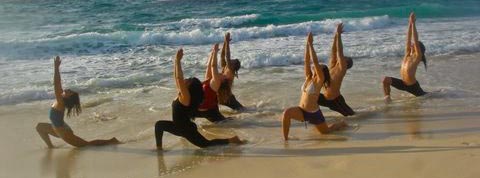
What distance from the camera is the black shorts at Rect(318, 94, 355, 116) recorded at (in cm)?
857

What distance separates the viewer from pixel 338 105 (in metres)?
→ 8.59

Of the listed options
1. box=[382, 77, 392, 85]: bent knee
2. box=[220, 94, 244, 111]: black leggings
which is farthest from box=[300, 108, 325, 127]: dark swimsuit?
box=[382, 77, 392, 85]: bent knee

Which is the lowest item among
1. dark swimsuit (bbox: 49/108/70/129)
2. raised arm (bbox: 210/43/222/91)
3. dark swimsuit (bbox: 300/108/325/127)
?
dark swimsuit (bbox: 300/108/325/127)

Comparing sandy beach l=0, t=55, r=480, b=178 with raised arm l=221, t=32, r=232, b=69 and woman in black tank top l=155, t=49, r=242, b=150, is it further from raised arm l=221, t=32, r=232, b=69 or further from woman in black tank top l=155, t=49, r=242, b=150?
raised arm l=221, t=32, r=232, b=69

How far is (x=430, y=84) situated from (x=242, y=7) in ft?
58.4

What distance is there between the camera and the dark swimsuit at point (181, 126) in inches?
274

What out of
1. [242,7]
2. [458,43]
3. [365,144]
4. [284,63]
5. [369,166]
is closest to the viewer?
[369,166]

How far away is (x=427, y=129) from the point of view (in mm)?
7680

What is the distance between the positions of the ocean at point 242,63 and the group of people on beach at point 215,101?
194 mm

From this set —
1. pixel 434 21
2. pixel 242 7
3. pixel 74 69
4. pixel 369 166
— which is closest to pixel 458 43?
pixel 434 21

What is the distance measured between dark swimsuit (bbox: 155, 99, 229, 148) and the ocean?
0.96 feet

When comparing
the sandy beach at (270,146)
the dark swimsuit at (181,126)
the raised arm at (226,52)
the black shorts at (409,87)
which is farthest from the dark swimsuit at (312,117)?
the black shorts at (409,87)

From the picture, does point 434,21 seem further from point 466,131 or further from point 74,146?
point 74,146

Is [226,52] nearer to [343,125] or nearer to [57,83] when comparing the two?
[343,125]
